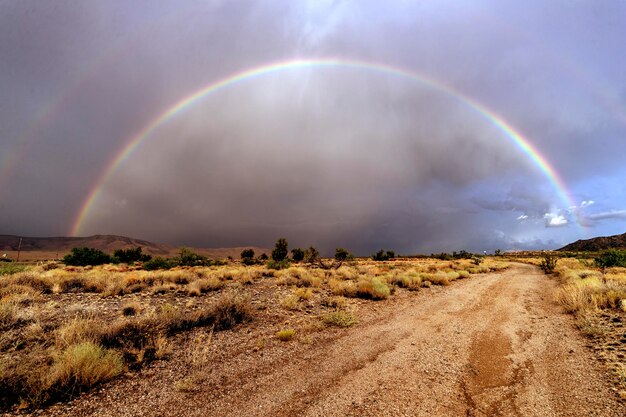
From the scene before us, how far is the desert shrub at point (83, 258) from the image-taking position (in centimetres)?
4594

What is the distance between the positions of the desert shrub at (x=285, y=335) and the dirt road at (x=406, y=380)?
0.73 metres

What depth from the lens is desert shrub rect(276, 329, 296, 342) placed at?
9484 mm

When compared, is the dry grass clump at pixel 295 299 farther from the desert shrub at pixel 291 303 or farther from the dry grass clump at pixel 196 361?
the dry grass clump at pixel 196 361

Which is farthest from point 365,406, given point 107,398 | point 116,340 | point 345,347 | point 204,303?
point 204,303

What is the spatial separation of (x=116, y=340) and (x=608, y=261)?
1787 inches

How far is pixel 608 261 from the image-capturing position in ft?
107

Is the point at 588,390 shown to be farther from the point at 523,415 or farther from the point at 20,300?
the point at 20,300

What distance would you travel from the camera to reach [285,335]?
9531 mm

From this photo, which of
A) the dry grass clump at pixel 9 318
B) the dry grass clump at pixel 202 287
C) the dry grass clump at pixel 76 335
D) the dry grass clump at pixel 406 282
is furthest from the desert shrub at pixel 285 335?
the dry grass clump at pixel 406 282

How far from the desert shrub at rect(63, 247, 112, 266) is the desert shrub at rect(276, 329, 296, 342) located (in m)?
50.2

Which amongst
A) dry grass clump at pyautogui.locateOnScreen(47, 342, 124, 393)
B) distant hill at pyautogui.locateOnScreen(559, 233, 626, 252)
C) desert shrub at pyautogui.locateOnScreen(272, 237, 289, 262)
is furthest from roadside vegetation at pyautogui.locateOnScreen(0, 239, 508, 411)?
distant hill at pyautogui.locateOnScreen(559, 233, 626, 252)

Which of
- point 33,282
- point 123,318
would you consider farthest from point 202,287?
point 33,282

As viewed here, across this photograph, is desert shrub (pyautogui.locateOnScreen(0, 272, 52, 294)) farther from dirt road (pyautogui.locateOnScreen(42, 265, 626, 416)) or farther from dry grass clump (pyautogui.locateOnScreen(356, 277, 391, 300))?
dry grass clump (pyautogui.locateOnScreen(356, 277, 391, 300))

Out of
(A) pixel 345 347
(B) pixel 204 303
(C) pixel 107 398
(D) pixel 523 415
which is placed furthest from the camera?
(B) pixel 204 303
